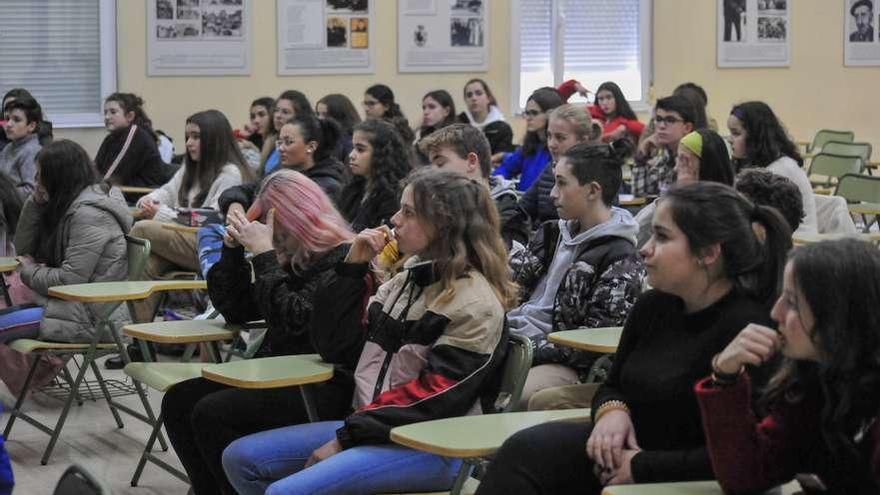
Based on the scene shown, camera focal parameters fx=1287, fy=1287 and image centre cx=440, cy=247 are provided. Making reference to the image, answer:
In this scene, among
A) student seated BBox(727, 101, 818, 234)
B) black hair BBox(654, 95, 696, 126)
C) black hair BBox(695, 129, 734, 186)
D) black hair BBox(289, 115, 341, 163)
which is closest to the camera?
black hair BBox(695, 129, 734, 186)

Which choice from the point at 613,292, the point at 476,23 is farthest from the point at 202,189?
the point at 476,23

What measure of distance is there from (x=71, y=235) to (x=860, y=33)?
10213 mm

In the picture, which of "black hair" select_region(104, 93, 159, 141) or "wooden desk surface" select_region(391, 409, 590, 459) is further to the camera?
"black hair" select_region(104, 93, 159, 141)

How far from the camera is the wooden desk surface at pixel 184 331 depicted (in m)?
4.10

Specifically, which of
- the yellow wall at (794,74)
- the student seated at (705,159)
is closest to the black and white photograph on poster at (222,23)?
the yellow wall at (794,74)

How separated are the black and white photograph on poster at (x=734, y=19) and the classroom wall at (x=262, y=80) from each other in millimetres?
2339

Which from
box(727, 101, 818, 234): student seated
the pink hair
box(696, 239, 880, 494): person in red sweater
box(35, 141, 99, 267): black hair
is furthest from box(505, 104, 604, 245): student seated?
box(696, 239, 880, 494): person in red sweater

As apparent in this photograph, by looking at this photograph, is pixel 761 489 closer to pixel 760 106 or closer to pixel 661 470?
pixel 661 470

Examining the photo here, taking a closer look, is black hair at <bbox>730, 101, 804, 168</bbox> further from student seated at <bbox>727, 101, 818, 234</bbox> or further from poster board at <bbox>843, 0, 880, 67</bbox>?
poster board at <bbox>843, 0, 880, 67</bbox>

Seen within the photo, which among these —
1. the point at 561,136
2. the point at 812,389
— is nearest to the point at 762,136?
the point at 561,136

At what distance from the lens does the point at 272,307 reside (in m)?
3.74

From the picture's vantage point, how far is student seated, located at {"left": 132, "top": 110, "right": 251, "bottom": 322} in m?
6.73

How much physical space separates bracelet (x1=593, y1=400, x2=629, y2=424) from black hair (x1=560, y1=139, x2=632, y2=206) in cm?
140

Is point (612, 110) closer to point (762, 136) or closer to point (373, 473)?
point (762, 136)
